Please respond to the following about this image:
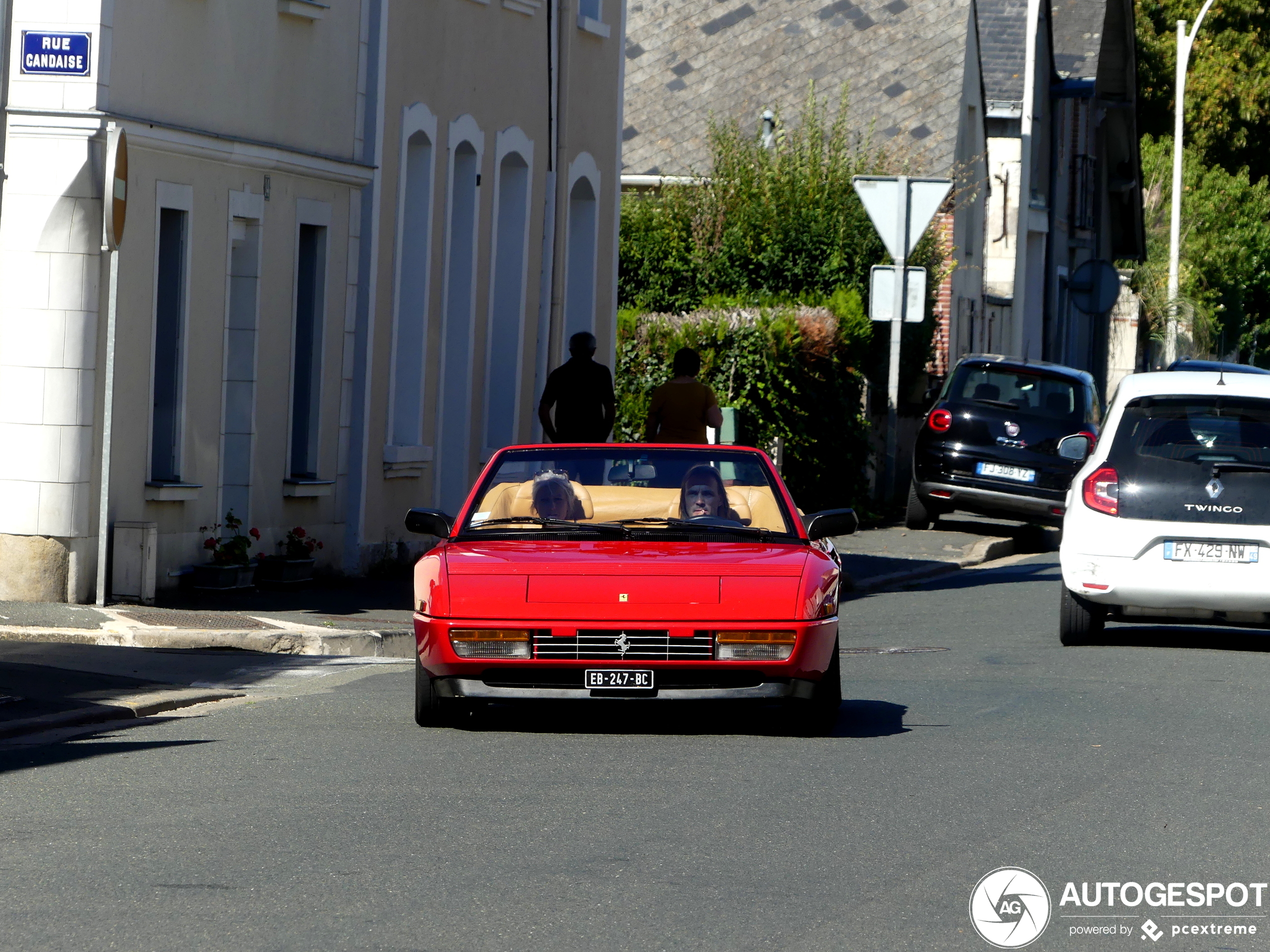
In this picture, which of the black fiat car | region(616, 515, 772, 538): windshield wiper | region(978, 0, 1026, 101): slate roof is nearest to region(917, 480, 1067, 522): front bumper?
the black fiat car

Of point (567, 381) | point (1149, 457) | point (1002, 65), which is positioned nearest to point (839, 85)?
point (1002, 65)

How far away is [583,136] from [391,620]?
33.2 feet

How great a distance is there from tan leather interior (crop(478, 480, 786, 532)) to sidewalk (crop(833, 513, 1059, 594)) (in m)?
8.28

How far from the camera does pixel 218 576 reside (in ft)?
51.4

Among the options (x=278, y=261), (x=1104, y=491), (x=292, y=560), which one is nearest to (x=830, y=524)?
(x=1104, y=491)

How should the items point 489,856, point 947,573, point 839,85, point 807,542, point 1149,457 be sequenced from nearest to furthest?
point 489,856 < point 807,542 < point 1149,457 < point 947,573 < point 839,85

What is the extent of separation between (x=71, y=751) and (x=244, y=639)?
12.4 ft

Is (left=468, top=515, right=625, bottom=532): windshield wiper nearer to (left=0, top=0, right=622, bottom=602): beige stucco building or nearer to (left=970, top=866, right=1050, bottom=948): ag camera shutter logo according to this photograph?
(left=970, top=866, right=1050, bottom=948): ag camera shutter logo

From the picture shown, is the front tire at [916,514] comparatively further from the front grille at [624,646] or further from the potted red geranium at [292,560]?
the front grille at [624,646]

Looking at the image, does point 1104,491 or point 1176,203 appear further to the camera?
point 1176,203

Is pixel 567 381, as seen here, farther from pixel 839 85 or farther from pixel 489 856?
pixel 839 85

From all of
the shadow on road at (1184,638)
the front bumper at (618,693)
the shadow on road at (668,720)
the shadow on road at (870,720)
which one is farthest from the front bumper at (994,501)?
the front bumper at (618,693)

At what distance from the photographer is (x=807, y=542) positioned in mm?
10203

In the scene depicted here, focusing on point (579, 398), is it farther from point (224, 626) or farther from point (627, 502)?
point (627, 502)
